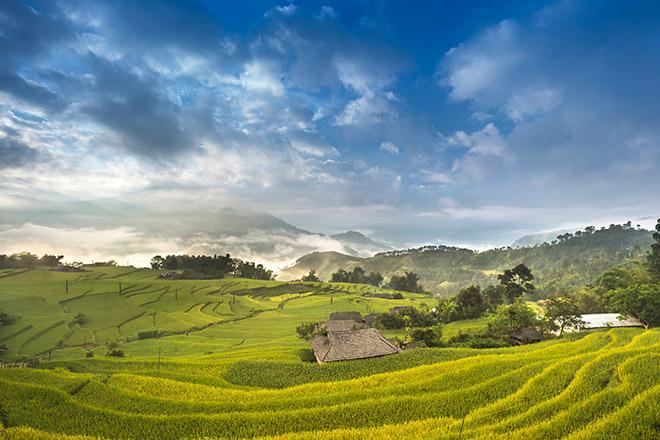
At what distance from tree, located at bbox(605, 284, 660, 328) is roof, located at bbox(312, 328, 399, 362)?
3427 cm

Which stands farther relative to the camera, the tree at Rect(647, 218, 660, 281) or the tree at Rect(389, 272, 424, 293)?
the tree at Rect(389, 272, 424, 293)

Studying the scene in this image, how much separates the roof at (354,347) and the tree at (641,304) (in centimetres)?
3427

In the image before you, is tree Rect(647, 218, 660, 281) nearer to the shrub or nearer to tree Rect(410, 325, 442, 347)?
tree Rect(410, 325, 442, 347)

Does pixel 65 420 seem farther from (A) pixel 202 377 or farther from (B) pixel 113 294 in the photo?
(B) pixel 113 294

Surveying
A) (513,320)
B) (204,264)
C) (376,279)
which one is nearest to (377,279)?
(376,279)

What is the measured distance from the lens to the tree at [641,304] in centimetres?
3985

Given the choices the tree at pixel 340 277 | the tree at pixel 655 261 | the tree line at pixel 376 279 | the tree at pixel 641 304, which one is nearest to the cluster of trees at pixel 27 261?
the tree line at pixel 376 279

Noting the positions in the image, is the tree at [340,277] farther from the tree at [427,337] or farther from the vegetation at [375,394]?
the tree at [427,337]

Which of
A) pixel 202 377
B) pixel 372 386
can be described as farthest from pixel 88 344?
pixel 372 386

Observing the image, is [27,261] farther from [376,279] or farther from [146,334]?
[376,279]

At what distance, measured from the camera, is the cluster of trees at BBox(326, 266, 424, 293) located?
12925 cm

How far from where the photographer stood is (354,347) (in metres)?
28.0

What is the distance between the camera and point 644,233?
189875mm

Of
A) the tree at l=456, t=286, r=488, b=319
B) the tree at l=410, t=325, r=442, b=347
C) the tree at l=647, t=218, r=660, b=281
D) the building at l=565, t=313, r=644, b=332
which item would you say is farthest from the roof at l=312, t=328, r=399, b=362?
the tree at l=647, t=218, r=660, b=281
